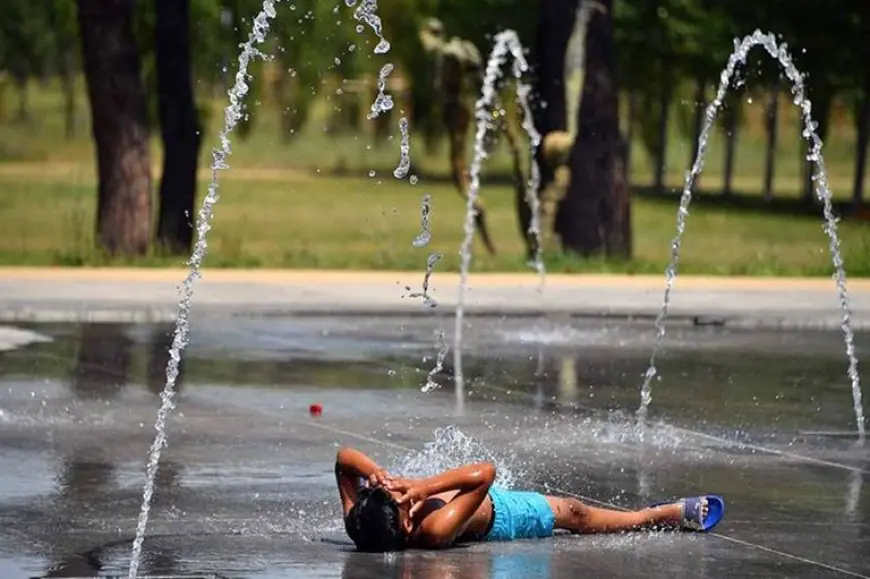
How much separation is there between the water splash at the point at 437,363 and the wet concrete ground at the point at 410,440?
11 cm

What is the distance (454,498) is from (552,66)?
18.5 m

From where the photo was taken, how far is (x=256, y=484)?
1133 centimetres

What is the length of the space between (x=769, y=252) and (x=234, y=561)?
24.9 metres

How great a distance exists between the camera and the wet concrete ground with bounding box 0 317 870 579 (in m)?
9.54

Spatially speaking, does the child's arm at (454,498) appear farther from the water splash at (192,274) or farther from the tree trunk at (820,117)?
the tree trunk at (820,117)

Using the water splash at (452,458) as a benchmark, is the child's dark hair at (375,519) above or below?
above

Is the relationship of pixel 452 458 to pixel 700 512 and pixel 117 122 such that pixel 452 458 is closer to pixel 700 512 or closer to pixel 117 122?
pixel 700 512

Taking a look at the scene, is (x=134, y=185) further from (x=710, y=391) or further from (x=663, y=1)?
(x=663, y=1)

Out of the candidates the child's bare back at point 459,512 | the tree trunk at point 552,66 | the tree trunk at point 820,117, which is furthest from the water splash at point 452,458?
the tree trunk at point 820,117

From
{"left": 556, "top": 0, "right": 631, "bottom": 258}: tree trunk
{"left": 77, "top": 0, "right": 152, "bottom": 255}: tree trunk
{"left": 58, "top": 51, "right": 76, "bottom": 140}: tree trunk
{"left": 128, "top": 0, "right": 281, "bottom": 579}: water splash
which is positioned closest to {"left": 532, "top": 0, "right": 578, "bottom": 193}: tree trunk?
{"left": 556, "top": 0, "right": 631, "bottom": 258}: tree trunk

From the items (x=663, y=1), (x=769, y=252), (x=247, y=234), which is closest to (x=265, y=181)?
(x=663, y=1)

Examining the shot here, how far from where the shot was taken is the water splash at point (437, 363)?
15.4 meters

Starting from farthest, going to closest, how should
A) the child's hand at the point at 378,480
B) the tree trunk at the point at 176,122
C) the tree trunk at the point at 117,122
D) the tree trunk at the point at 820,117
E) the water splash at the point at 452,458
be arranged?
the tree trunk at the point at 820,117 < the tree trunk at the point at 176,122 < the tree trunk at the point at 117,122 < the water splash at the point at 452,458 < the child's hand at the point at 378,480

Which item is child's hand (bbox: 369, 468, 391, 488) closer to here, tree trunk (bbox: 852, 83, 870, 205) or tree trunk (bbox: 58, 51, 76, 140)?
tree trunk (bbox: 852, 83, 870, 205)
